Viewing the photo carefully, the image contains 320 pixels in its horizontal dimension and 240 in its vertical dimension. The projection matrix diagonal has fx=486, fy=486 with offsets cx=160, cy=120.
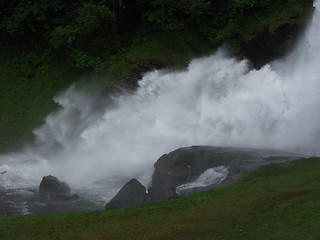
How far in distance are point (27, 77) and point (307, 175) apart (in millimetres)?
23756

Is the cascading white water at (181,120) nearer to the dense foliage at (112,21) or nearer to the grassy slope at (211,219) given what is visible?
the dense foliage at (112,21)

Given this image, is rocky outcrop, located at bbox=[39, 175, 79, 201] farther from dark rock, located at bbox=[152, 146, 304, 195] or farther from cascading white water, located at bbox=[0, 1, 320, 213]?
dark rock, located at bbox=[152, 146, 304, 195]

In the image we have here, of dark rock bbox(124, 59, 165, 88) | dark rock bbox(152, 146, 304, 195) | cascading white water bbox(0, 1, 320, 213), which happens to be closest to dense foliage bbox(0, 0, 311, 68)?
cascading white water bbox(0, 1, 320, 213)

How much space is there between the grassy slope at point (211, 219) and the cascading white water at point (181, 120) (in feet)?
24.2

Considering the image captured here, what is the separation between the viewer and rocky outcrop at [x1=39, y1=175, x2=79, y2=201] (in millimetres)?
22391

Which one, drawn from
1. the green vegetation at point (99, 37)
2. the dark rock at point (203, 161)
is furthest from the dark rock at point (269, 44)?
the dark rock at point (203, 161)

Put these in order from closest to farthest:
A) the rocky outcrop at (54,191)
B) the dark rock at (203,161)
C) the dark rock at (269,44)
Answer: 1. the dark rock at (203,161)
2. the rocky outcrop at (54,191)
3. the dark rock at (269,44)

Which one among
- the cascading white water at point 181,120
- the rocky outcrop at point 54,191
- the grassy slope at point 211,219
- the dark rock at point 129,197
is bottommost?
the grassy slope at point 211,219

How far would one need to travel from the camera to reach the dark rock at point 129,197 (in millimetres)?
19809

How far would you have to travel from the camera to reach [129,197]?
20.0 metres

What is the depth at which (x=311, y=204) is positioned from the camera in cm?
1511

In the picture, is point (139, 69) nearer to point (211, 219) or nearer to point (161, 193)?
point (161, 193)

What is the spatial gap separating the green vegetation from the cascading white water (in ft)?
4.96

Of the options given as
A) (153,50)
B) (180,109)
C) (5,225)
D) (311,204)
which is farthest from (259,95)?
(5,225)
